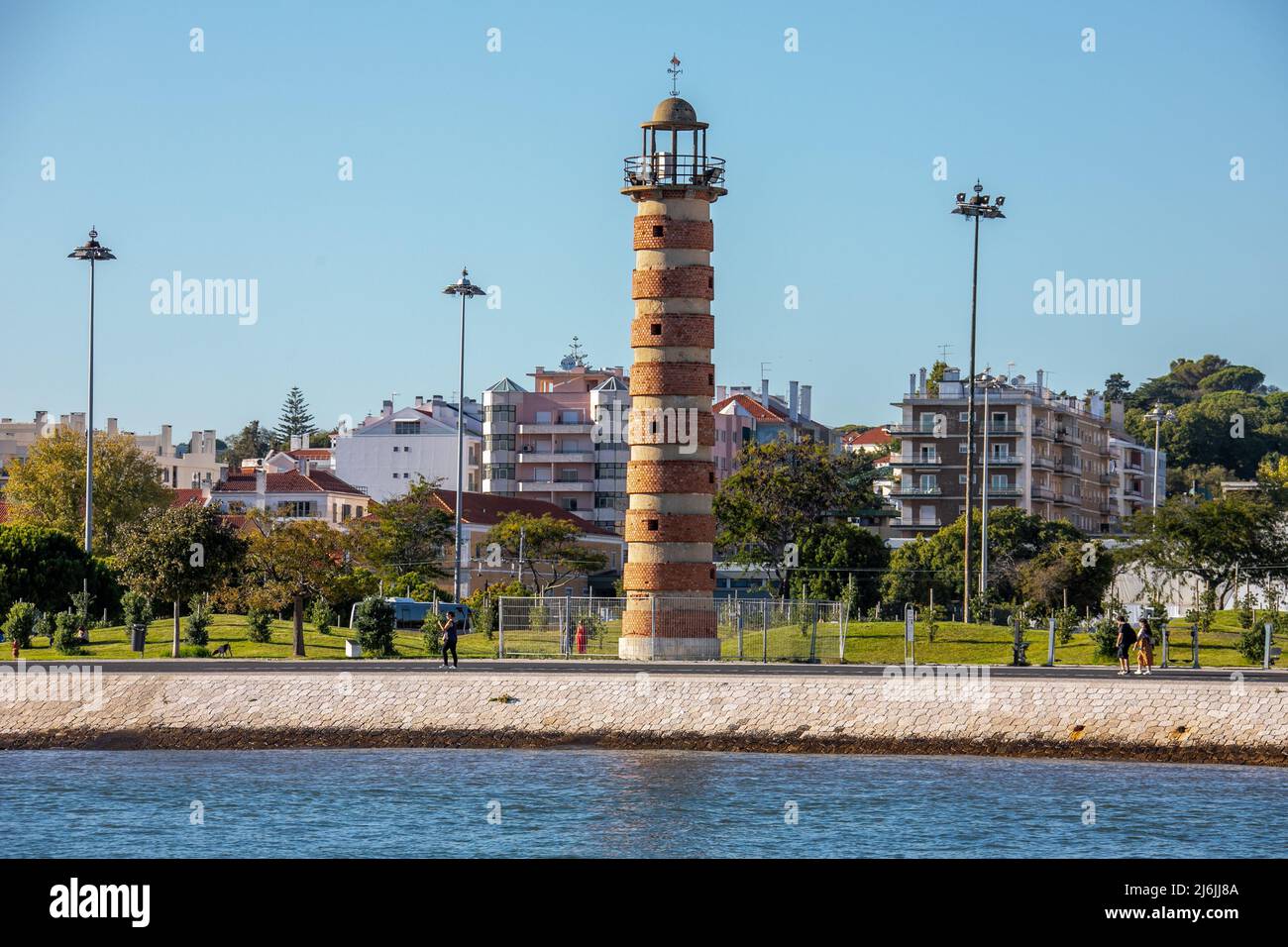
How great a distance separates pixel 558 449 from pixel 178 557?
88582 mm

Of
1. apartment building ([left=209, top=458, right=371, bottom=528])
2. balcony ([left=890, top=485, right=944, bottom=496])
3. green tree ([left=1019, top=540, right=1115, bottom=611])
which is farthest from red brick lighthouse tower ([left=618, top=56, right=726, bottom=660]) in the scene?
balcony ([left=890, top=485, right=944, bottom=496])

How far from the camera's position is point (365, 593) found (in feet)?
240

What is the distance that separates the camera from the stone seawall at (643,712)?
4531 cm

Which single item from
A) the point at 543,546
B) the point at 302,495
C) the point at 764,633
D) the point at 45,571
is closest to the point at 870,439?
the point at 302,495

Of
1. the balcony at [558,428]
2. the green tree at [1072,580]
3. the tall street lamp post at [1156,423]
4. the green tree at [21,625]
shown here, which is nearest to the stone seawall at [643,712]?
the green tree at [21,625]

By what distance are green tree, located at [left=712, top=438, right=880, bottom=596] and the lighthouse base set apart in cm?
4334

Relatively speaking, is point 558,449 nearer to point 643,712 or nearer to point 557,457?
point 557,457

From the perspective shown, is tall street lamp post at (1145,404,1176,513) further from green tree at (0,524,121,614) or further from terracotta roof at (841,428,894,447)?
green tree at (0,524,121,614)

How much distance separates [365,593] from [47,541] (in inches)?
612

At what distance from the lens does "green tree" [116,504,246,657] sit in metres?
59.7

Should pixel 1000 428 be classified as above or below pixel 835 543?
above

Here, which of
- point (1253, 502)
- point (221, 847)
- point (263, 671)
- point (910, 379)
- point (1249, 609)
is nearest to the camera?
point (221, 847)
